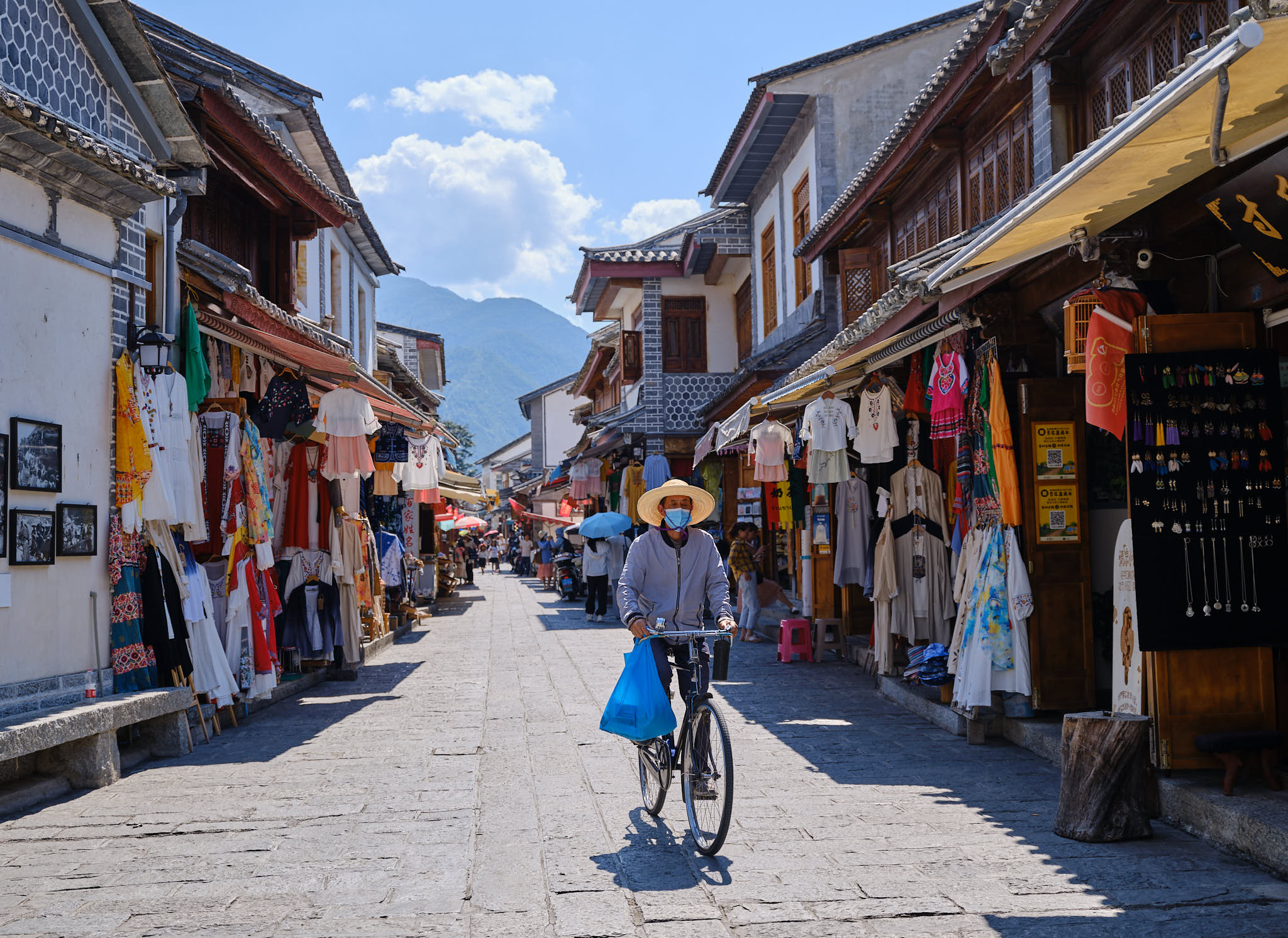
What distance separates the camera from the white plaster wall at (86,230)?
26.6ft

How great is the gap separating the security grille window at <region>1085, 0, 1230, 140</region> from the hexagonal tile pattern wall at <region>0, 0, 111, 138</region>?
7.38m

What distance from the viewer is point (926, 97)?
1151 centimetres

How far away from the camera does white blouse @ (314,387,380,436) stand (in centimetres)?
1151

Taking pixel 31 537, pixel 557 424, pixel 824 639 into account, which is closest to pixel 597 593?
pixel 824 639

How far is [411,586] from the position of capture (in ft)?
73.7

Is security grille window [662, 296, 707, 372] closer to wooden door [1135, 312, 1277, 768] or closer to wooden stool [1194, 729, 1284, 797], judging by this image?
wooden door [1135, 312, 1277, 768]

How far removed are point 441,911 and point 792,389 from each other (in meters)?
7.85

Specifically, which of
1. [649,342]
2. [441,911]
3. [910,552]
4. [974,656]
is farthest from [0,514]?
[649,342]

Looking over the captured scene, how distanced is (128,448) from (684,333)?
58.6ft

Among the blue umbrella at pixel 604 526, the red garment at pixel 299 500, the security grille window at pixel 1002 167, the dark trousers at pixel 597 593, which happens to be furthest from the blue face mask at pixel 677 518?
the dark trousers at pixel 597 593

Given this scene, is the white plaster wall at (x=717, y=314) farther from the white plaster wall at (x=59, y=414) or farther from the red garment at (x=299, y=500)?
the white plaster wall at (x=59, y=414)

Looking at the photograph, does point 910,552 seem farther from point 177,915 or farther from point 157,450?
point 177,915

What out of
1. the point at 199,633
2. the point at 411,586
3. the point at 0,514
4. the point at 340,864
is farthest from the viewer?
the point at 411,586

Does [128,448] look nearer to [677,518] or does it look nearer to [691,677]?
[677,518]
